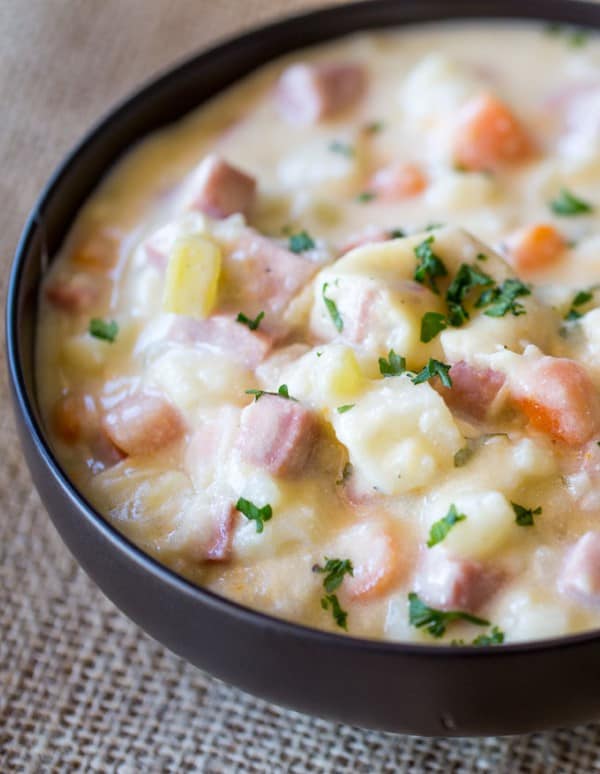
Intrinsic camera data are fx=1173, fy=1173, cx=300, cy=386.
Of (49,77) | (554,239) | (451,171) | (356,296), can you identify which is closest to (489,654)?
(356,296)

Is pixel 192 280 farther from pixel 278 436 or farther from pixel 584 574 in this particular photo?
pixel 584 574

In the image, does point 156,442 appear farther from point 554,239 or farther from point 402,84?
point 402,84

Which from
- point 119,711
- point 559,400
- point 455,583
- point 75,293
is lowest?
point 119,711

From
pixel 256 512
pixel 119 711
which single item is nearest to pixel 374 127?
pixel 256 512

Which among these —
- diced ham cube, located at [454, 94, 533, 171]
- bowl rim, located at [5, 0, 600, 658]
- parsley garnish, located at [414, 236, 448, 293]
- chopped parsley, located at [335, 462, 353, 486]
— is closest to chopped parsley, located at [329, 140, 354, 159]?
diced ham cube, located at [454, 94, 533, 171]

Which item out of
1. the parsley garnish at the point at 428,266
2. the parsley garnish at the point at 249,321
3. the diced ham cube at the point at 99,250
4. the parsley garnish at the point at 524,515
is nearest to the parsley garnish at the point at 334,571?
the parsley garnish at the point at 524,515

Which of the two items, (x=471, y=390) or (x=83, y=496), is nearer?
(x=83, y=496)
